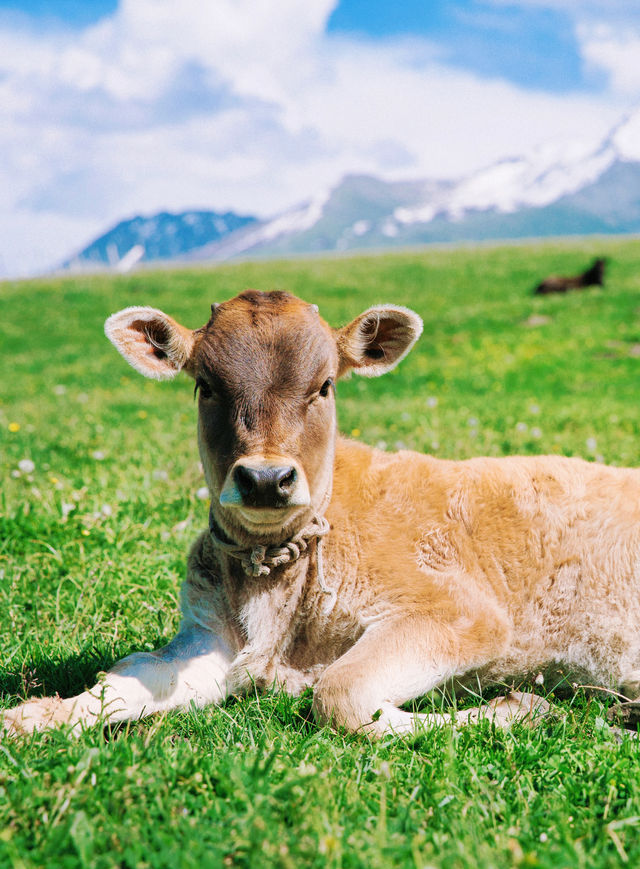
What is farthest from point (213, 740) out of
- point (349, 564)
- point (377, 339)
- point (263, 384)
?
point (377, 339)

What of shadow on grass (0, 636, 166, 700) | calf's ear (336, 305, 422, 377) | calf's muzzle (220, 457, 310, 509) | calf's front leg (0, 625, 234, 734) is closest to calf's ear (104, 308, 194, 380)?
calf's ear (336, 305, 422, 377)

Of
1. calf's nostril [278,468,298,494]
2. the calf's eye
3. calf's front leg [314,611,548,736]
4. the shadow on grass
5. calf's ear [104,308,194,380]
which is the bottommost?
calf's front leg [314,611,548,736]

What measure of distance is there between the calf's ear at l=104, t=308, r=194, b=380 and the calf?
0.01m

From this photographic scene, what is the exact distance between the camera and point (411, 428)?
32.8 ft

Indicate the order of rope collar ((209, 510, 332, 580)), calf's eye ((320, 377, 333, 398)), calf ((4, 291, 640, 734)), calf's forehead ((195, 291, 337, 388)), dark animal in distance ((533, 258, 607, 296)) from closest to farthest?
1. calf ((4, 291, 640, 734))
2. calf's forehead ((195, 291, 337, 388))
3. rope collar ((209, 510, 332, 580))
4. calf's eye ((320, 377, 333, 398))
5. dark animal in distance ((533, 258, 607, 296))

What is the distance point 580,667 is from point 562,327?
17.0 meters

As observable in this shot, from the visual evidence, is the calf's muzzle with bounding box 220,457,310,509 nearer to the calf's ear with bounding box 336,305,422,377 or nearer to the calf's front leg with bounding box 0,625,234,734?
the calf's front leg with bounding box 0,625,234,734

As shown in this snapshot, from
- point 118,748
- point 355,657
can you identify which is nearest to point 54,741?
point 118,748

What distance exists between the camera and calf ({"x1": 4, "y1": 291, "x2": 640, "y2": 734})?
12.9ft

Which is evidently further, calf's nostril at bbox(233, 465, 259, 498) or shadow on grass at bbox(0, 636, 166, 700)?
shadow on grass at bbox(0, 636, 166, 700)

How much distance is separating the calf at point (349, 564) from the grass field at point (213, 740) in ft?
0.77

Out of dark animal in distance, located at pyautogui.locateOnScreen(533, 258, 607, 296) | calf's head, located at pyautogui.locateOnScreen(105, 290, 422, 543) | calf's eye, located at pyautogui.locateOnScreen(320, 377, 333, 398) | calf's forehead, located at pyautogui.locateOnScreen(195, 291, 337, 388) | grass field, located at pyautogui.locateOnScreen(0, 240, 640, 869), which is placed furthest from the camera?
dark animal in distance, located at pyautogui.locateOnScreen(533, 258, 607, 296)

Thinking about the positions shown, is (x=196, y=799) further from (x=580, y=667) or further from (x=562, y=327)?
(x=562, y=327)

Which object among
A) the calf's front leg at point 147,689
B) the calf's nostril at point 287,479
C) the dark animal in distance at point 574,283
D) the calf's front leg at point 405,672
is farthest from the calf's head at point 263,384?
the dark animal in distance at point 574,283
